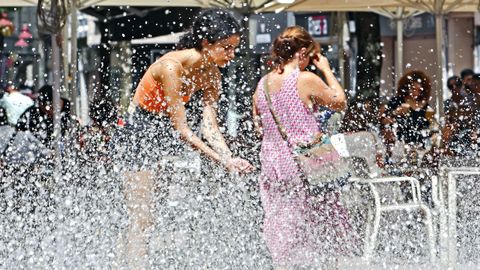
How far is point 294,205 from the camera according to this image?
18.6 feet

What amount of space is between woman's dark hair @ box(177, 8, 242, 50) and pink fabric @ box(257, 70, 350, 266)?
1.07 feet

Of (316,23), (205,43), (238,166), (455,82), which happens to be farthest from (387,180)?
A: (316,23)

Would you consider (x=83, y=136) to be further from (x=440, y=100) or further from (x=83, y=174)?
(x=440, y=100)

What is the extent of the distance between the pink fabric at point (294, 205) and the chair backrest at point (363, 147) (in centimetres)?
55

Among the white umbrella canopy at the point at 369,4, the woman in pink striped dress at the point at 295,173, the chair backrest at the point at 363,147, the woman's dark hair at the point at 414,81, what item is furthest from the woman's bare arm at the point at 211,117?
the white umbrella canopy at the point at 369,4

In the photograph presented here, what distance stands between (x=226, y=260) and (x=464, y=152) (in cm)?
248

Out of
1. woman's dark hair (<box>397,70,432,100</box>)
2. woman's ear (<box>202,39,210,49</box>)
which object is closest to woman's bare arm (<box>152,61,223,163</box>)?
woman's ear (<box>202,39,210,49</box>)

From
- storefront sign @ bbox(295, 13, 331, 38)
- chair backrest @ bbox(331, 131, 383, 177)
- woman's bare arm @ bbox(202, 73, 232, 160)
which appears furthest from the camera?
storefront sign @ bbox(295, 13, 331, 38)

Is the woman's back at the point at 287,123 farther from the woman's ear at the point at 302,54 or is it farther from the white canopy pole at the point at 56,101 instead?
the white canopy pole at the point at 56,101

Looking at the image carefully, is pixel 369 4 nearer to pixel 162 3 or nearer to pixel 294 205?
pixel 162 3

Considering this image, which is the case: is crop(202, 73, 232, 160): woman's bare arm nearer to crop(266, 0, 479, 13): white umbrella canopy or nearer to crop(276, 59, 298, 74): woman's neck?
crop(276, 59, 298, 74): woman's neck

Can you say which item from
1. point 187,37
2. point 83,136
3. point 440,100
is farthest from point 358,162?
point 440,100

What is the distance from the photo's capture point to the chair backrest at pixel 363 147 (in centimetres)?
630

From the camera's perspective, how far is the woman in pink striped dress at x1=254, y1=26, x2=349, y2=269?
563 cm
